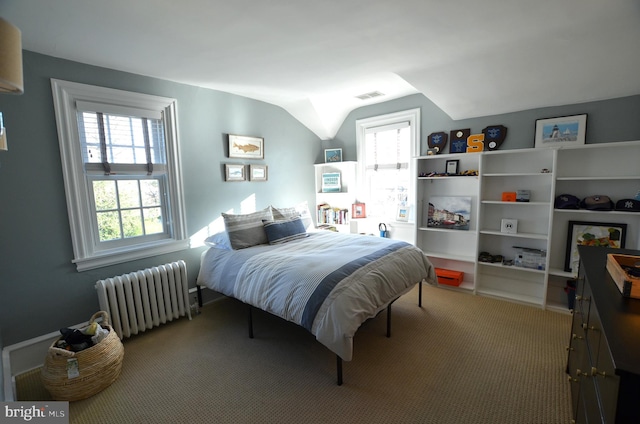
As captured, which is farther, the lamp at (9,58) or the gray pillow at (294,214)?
the gray pillow at (294,214)

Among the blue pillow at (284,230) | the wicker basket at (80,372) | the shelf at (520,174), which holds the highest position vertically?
the shelf at (520,174)

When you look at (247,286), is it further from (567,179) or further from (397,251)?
(567,179)

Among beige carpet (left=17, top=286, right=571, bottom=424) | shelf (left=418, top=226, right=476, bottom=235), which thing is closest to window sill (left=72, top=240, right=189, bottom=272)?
beige carpet (left=17, top=286, right=571, bottom=424)

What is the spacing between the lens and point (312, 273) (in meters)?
2.13

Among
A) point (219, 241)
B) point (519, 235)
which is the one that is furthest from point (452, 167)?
point (219, 241)

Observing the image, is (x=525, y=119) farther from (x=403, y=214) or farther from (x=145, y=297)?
(x=145, y=297)

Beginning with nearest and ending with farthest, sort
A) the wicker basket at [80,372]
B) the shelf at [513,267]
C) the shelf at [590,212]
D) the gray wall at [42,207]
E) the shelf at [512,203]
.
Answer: the wicker basket at [80,372] < the gray wall at [42,207] < the shelf at [590,212] < the shelf at [512,203] < the shelf at [513,267]

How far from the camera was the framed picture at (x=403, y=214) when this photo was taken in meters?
3.96

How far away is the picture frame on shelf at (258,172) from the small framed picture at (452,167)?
2.30m

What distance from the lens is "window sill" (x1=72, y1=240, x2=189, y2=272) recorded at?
8.12ft

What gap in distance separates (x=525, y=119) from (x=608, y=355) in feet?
9.54

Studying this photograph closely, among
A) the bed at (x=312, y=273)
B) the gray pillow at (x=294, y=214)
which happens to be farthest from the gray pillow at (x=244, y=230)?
the gray pillow at (x=294, y=214)

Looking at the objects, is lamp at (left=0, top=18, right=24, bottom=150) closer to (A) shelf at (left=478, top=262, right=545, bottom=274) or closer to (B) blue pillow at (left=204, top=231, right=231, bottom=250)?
(B) blue pillow at (left=204, top=231, right=231, bottom=250)

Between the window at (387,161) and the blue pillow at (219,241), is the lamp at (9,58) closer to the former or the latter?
the blue pillow at (219,241)
